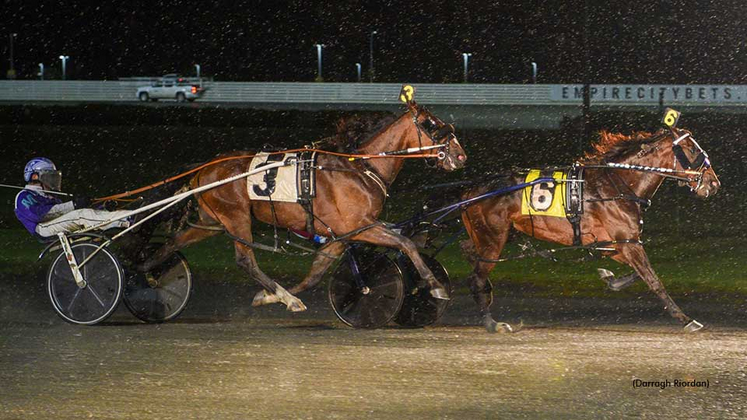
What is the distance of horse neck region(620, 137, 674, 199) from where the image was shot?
8.38m

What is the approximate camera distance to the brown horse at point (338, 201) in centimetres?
827

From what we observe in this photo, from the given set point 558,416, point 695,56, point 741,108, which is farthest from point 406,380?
point 695,56

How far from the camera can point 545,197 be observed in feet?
27.3

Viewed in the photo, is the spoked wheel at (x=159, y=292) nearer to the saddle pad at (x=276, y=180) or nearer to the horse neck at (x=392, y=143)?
the saddle pad at (x=276, y=180)

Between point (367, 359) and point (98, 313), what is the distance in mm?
2531

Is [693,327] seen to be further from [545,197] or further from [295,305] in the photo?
[295,305]

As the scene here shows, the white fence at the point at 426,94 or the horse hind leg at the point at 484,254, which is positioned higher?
the white fence at the point at 426,94

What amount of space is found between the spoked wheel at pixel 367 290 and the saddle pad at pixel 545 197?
3.94 ft

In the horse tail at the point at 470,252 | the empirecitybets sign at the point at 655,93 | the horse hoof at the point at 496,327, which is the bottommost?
the horse hoof at the point at 496,327

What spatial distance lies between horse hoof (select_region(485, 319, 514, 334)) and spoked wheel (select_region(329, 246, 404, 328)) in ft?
2.41

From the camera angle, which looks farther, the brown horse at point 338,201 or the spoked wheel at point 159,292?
the spoked wheel at point 159,292

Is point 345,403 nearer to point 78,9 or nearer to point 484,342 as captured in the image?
point 484,342

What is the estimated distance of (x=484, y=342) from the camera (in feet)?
25.5

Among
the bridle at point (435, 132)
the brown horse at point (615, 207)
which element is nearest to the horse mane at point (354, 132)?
the bridle at point (435, 132)
